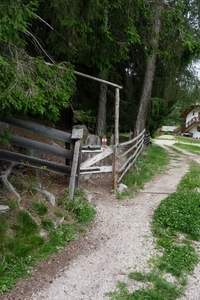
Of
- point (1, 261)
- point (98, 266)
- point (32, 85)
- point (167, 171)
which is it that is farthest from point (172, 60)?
A: point (1, 261)

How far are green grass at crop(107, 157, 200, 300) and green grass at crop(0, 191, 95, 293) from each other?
46.5 inches

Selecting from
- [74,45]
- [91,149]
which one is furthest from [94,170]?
[74,45]

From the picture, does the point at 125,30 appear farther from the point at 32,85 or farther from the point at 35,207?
the point at 35,207

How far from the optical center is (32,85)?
11.1 feet

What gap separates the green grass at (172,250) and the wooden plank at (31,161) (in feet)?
7.49

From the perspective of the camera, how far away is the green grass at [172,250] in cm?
302

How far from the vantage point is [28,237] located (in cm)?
372

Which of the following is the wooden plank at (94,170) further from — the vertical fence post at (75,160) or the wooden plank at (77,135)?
the wooden plank at (77,135)

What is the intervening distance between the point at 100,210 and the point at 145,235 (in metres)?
1.21

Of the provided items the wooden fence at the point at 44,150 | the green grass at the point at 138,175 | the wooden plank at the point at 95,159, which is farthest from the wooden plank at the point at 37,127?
the green grass at the point at 138,175

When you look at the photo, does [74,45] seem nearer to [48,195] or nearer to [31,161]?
[31,161]

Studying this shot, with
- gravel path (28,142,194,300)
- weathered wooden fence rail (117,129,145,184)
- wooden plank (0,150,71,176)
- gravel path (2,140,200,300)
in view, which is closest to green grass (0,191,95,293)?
gravel path (2,140,200,300)

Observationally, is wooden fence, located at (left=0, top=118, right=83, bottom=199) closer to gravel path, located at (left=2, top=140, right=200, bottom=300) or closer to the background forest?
the background forest

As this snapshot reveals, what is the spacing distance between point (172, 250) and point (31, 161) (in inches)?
128
